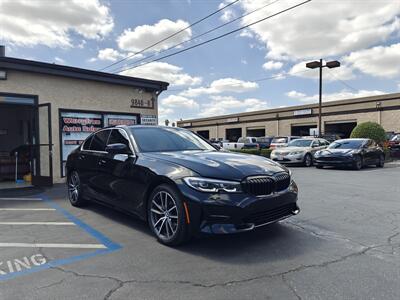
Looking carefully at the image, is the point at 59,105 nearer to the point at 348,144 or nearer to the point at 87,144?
the point at 87,144

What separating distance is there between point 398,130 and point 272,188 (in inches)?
1313

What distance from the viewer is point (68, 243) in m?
4.49

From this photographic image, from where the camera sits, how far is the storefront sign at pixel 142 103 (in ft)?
42.9

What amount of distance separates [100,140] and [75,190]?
138 centimetres

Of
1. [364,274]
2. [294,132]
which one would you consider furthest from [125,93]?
[294,132]

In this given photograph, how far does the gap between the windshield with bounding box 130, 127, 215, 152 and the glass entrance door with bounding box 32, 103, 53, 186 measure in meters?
5.79

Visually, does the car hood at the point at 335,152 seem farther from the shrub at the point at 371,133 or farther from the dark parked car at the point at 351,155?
the shrub at the point at 371,133

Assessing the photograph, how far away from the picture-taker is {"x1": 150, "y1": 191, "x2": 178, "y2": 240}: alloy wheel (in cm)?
419

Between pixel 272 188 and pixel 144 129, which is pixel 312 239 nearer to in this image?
pixel 272 188

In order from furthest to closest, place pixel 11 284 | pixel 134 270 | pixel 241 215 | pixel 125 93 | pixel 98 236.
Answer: pixel 125 93 < pixel 98 236 < pixel 241 215 < pixel 134 270 < pixel 11 284

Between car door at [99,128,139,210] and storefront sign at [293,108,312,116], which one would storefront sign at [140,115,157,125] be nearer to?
car door at [99,128,139,210]

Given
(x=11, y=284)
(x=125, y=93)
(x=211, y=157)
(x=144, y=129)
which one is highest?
(x=125, y=93)

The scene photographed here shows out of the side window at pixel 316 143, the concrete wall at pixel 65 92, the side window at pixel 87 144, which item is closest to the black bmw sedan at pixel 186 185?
the side window at pixel 87 144

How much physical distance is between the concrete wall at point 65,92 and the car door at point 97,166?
207 inches
